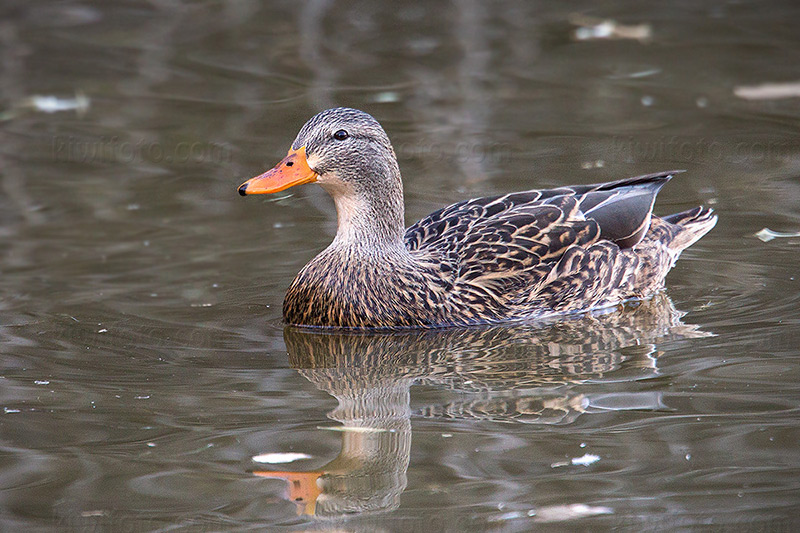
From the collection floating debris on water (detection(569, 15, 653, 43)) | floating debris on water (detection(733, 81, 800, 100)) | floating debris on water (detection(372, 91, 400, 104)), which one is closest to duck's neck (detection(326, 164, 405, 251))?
floating debris on water (detection(372, 91, 400, 104))

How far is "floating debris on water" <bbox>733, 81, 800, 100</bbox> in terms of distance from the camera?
12336mm

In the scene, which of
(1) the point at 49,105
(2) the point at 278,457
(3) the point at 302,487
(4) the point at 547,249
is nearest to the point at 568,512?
(3) the point at 302,487

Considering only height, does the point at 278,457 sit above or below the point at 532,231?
below

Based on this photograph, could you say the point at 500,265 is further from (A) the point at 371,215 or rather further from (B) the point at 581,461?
(B) the point at 581,461

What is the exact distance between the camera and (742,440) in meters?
5.66

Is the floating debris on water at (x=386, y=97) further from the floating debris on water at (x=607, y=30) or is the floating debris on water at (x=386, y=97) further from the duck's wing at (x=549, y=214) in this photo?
the duck's wing at (x=549, y=214)

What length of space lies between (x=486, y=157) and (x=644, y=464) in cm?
587

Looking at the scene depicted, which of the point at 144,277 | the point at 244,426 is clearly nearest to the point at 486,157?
the point at 144,277

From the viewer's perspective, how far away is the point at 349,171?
25.1ft

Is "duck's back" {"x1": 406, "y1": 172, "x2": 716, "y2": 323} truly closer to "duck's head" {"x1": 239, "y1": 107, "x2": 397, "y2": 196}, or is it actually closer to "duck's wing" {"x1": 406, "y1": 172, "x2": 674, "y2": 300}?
"duck's wing" {"x1": 406, "y1": 172, "x2": 674, "y2": 300}

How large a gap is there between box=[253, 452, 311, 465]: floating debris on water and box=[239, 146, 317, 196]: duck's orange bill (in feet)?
6.84

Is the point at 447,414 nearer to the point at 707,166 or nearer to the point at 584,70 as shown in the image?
the point at 707,166

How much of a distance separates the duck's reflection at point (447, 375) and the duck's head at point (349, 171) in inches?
31.2

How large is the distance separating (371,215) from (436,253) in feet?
1.81
